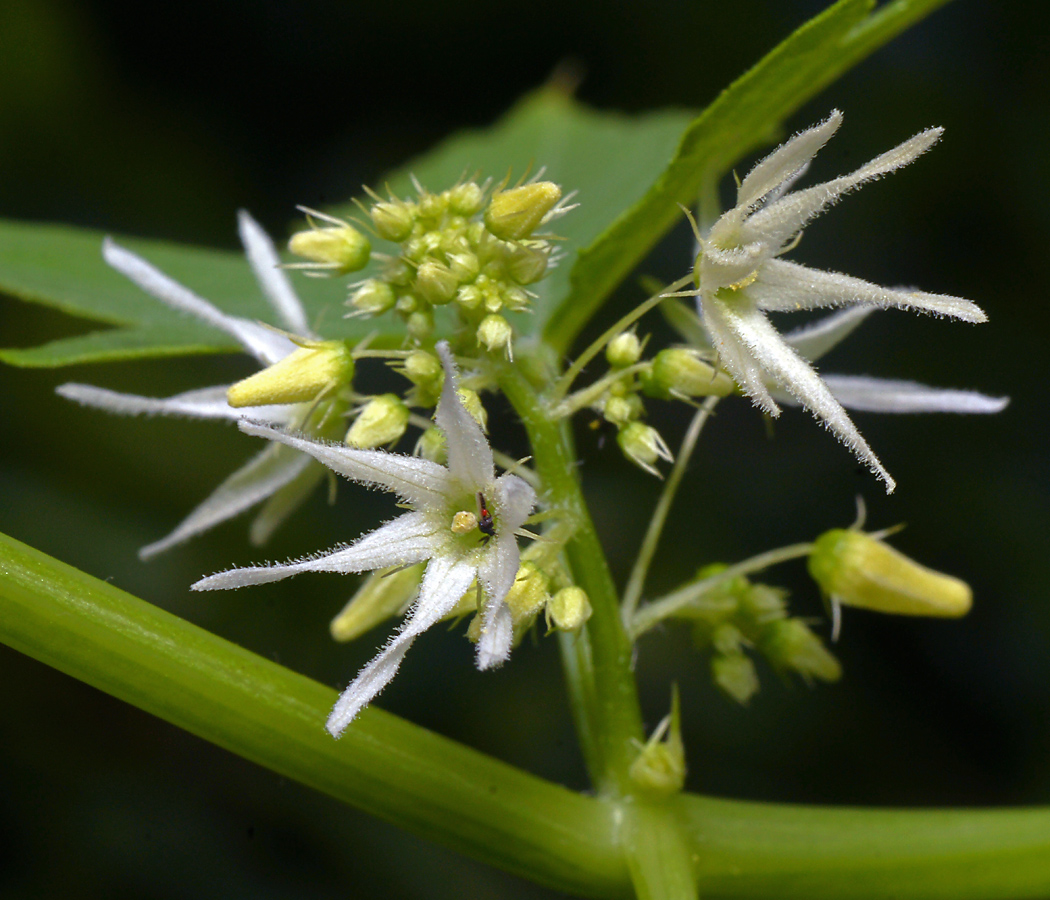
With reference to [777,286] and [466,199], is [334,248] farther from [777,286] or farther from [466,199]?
[777,286]

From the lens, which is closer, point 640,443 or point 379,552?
point 379,552

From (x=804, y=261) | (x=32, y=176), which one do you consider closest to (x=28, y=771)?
(x=32, y=176)

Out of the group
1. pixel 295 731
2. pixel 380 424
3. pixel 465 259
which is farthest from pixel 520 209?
pixel 295 731

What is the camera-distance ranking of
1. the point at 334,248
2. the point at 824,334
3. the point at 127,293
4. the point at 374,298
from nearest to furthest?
the point at 374,298 → the point at 334,248 → the point at 824,334 → the point at 127,293

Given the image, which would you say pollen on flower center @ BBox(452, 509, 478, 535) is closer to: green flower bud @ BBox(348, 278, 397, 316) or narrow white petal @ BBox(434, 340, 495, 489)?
narrow white petal @ BBox(434, 340, 495, 489)

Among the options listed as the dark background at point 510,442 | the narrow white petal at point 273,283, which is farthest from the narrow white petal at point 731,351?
the dark background at point 510,442

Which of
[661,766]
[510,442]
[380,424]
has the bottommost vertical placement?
[510,442]

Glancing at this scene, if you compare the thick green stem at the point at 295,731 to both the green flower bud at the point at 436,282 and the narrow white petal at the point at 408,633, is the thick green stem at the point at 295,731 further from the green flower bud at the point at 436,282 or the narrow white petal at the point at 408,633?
the green flower bud at the point at 436,282
